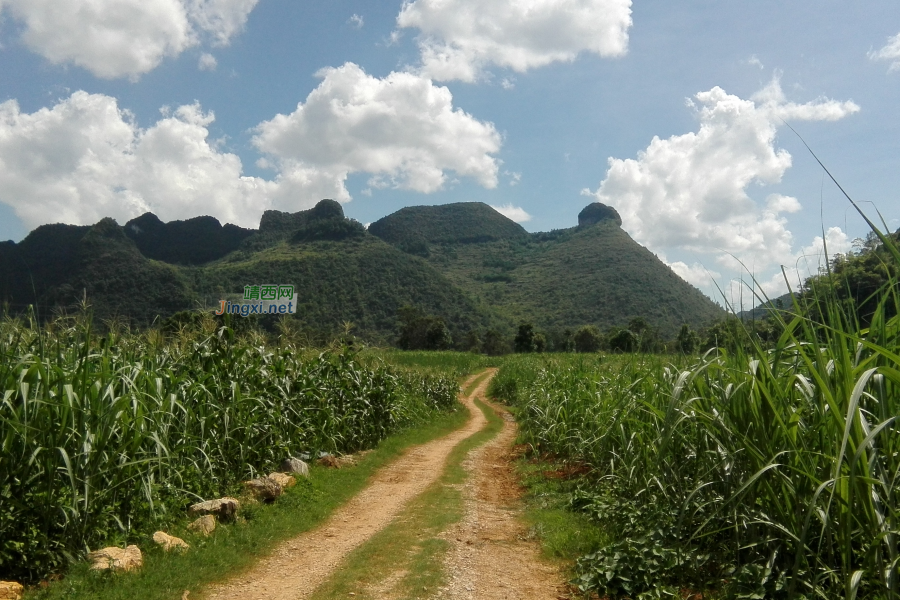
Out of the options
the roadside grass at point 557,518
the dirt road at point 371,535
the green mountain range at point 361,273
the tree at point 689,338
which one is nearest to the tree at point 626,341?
the tree at point 689,338

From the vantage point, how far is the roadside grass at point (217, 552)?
449 cm

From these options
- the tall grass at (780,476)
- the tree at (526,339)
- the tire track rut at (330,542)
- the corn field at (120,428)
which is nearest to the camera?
the tall grass at (780,476)

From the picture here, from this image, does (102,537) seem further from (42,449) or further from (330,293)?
(330,293)

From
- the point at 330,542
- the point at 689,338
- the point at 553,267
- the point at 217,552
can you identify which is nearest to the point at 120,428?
the point at 217,552

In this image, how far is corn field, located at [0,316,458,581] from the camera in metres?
4.68

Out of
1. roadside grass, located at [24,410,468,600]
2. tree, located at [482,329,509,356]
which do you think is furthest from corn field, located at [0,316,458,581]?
tree, located at [482,329,509,356]

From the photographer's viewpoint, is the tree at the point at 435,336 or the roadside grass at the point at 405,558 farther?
the tree at the point at 435,336

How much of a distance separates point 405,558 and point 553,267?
96488 mm

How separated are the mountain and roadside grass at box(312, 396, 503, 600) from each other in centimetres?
3650

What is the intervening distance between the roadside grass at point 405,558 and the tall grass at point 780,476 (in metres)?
1.39

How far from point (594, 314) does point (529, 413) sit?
193ft

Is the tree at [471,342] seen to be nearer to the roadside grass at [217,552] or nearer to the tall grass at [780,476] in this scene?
the roadside grass at [217,552]

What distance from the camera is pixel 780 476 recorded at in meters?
3.38

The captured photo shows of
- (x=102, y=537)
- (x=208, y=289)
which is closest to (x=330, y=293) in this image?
(x=208, y=289)
